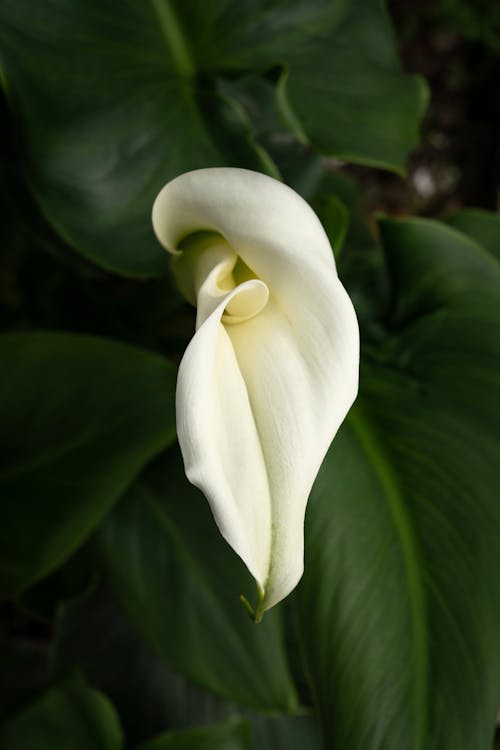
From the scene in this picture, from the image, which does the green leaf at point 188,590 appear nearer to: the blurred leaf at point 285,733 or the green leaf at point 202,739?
the green leaf at point 202,739

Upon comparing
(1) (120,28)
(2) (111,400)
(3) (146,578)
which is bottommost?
(3) (146,578)

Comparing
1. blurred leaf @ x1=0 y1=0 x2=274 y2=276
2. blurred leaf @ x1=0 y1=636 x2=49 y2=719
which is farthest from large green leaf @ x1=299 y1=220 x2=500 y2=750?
blurred leaf @ x1=0 y1=636 x2=49 y2=719

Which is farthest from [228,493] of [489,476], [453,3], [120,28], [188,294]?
[453,3]

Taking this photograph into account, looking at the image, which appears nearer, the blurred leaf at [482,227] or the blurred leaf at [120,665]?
the blurred leaf at [482,227]

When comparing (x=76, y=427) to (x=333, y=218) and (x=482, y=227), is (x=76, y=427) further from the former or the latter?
(x=482, y=227)

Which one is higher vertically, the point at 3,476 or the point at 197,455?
the point at 197,455

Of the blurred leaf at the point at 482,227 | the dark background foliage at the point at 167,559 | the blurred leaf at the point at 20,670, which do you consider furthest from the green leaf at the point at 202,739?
the blurred leaf at the point at 482,227

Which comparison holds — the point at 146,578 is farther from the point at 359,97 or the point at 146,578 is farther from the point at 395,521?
the point at 359,97
